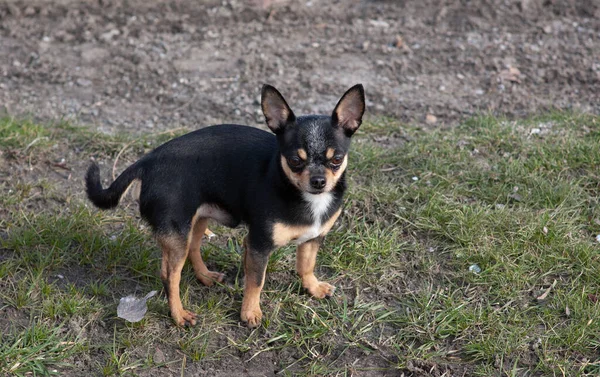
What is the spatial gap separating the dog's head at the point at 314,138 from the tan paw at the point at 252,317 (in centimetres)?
87

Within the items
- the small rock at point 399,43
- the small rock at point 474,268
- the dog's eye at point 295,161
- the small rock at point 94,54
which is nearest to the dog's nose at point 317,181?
the dog's eye at point 295,161

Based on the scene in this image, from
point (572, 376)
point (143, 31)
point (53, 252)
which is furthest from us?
point (143, 31)

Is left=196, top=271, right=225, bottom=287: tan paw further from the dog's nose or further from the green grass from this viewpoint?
the dog's nose

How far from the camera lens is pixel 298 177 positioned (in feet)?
11.2

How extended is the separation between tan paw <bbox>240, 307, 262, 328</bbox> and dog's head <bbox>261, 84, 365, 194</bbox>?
2.85ft

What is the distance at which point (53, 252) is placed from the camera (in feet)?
14.2

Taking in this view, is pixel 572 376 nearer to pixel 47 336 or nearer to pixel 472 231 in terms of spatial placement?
pixel 472 231

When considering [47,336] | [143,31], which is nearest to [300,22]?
[143,31]

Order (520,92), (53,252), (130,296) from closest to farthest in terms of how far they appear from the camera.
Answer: (130,296) → (53,252) → (520,92)

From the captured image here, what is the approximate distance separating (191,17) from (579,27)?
12.7 ft

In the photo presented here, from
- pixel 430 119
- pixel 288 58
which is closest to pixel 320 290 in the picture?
pixel 430 119

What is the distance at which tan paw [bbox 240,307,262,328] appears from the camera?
390cm

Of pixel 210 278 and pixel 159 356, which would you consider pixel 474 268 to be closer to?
pixel 210 278

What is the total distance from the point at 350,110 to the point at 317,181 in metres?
0.43
